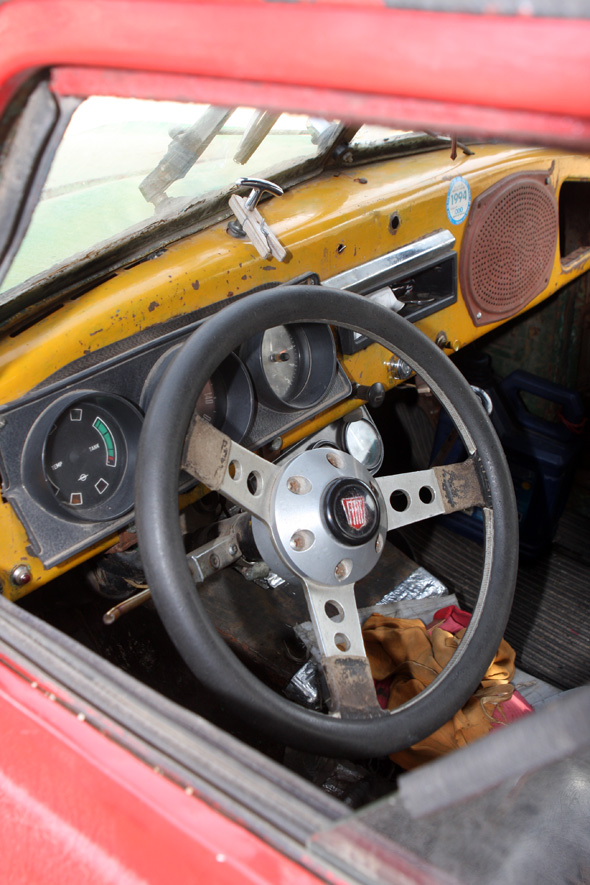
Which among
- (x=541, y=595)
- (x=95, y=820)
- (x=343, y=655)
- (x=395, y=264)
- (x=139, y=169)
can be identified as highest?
(x=139, y=169)

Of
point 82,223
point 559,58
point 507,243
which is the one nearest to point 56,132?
point 559,58

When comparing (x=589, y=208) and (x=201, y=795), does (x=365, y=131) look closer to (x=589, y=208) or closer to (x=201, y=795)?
(x=589, y=208)

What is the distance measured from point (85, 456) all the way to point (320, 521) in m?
0.49

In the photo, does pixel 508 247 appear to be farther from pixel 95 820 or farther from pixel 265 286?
pixel 95 820

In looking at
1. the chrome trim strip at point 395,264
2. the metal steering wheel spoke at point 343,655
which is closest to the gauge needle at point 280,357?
the chrome trim strip at point 395,264

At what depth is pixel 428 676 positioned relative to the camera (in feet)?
5.59

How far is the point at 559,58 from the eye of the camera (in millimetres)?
419

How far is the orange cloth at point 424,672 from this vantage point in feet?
5.23

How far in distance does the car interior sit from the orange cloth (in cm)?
3

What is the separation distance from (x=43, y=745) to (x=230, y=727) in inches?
43.1

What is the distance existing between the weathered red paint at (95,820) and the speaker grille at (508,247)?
1812 mm

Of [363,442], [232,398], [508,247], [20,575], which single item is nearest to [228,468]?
[232,398]

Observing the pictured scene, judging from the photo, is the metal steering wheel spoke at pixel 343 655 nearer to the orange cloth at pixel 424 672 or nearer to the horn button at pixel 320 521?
the horn button at pixel 320 521

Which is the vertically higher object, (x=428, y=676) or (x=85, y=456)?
(x=85, y=456)
